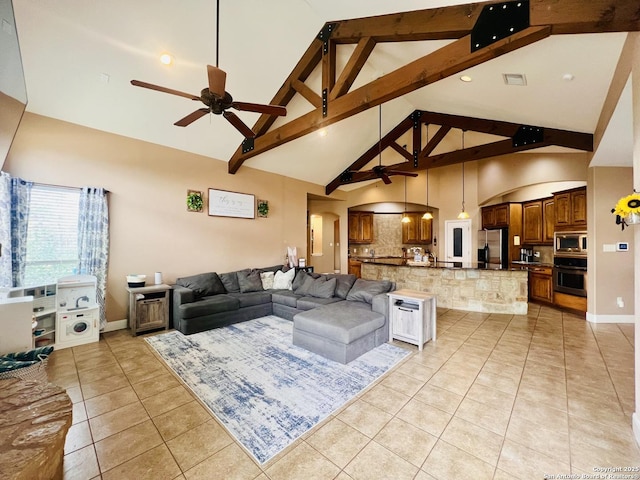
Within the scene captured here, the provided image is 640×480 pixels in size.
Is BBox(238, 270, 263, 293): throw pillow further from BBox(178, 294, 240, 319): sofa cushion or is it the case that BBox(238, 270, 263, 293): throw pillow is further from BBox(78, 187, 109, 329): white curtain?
BBox(78, 187, 109, 329): white curtain

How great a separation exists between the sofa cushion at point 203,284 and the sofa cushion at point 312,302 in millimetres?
1575

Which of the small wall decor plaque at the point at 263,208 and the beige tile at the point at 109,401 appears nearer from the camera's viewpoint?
the beige tile at the point at 109,401

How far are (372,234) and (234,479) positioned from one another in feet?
27.6

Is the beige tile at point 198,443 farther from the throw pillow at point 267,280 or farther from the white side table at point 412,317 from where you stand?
the throw pillow at point 267,280

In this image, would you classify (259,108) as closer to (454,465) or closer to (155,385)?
(155,385)

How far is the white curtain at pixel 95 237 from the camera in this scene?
3.78 m

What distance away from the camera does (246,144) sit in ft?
16.5

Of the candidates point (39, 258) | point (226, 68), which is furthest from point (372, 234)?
point (39, 258)

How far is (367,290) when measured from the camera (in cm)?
404

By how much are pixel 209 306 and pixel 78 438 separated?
Answer: 7.40 ft

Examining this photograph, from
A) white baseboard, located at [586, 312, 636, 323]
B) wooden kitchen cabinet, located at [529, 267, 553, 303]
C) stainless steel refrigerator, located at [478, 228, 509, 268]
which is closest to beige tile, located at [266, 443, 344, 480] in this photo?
white baseboard, located at [586, 312, 636, 323]

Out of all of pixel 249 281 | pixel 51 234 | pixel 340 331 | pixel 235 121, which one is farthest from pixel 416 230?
pixel 51 234

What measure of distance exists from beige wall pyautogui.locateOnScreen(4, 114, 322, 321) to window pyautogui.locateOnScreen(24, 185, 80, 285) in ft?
0.63

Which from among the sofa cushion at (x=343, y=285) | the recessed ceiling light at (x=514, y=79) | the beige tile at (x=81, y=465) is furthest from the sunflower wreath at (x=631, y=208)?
the beige tile at (x=81, y=465)
